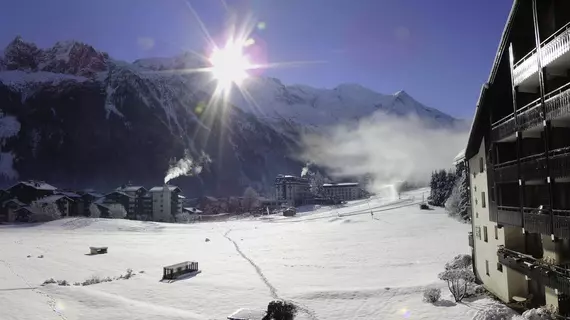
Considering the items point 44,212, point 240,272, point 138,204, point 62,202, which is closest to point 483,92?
point 240,272

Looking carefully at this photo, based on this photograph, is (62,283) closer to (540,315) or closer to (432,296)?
(432,296)

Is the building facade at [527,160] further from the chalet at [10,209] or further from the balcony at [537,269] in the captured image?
the chalet at [10,209]

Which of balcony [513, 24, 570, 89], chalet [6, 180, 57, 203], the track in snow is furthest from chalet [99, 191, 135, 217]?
balcony [513, 24, 570, 89]

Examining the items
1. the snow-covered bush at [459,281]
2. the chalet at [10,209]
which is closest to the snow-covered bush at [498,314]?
the snow-covered bush at [459,281]

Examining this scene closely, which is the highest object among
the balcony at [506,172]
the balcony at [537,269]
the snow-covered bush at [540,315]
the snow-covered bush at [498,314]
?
the balcony at [506,172]

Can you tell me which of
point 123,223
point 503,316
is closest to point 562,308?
point 503,316

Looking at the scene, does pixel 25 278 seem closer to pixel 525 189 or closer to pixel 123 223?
pixel 525 189
